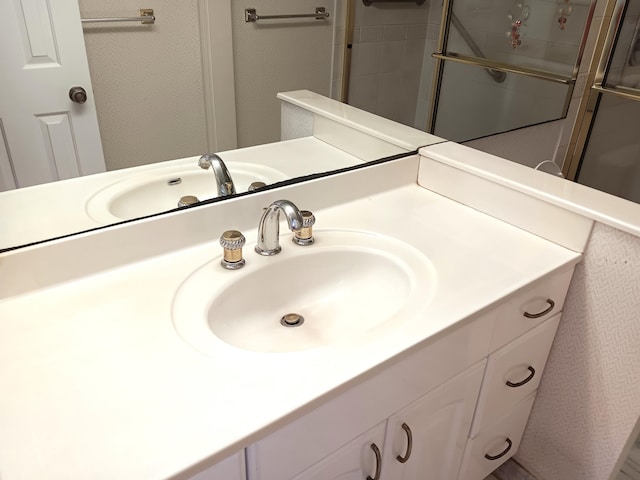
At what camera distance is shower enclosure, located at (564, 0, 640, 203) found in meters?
1.82

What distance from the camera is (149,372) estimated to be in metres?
0.76

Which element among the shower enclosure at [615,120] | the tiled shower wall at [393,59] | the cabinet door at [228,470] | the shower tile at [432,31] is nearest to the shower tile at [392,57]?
the tiled shower wall at [393,59]

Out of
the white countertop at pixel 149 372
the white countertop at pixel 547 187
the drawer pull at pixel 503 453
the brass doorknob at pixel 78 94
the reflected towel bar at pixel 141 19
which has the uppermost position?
the reflected towel bar at pixel 141 19

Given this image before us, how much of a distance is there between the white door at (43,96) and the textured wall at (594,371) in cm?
107

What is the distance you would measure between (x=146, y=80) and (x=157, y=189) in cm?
22

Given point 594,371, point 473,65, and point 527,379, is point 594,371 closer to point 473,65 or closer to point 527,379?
point 527,379

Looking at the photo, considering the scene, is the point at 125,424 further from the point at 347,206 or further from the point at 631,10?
the point at 631,10

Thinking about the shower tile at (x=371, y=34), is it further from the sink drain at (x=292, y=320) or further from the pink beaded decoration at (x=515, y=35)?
the pink beaded decoration at (x=515, y=35)

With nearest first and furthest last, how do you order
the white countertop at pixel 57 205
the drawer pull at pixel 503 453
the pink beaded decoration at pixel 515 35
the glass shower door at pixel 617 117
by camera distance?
the white countertop at pixel 57 205
the drawer pull at pixel 503 453
the glass shower door at pixel 617 117
the pink beaded decoration at pixel 515 35

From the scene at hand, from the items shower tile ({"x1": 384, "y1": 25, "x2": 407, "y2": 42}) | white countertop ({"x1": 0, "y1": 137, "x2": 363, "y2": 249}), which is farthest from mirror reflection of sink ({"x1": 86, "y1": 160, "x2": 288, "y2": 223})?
shower tile ({"x1": 384, "y1": 25, "x2": 407, "y2": 42})

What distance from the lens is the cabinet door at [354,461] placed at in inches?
33.5

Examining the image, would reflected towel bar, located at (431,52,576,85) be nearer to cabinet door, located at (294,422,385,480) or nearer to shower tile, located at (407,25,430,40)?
shower tile, located at (407,25,430,40)

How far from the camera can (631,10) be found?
1.77m

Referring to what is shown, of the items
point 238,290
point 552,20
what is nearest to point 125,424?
point 238,290
